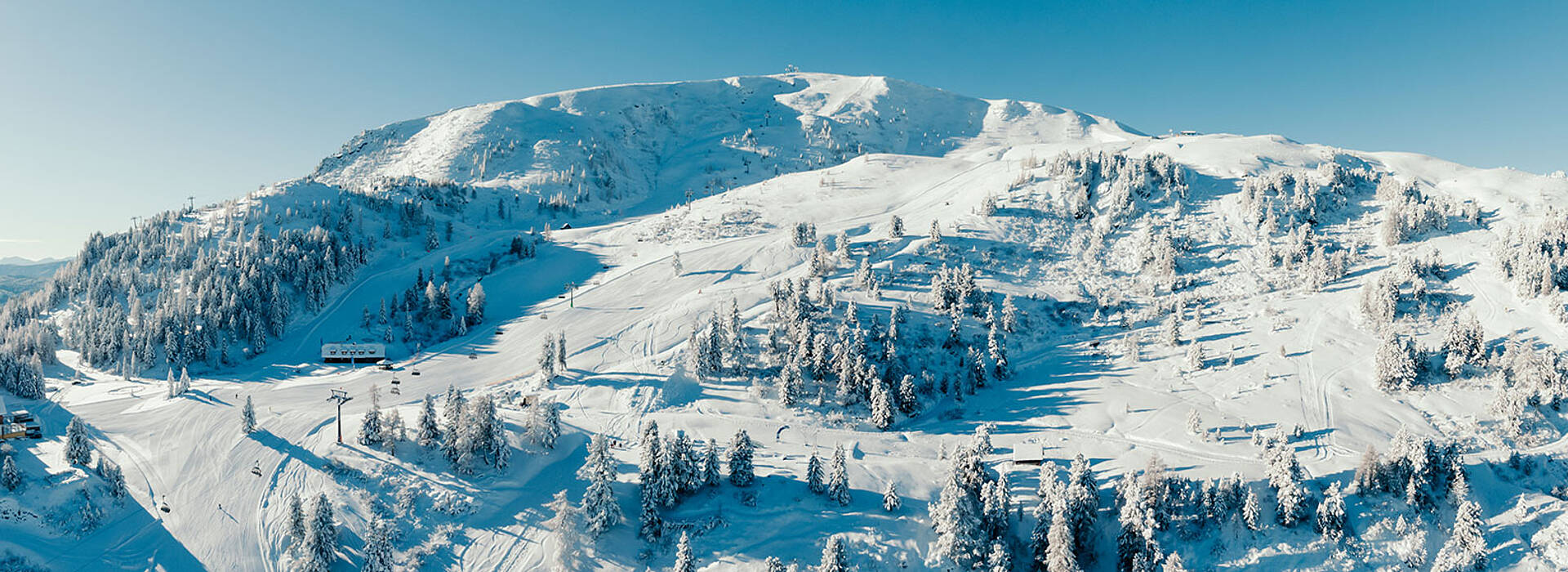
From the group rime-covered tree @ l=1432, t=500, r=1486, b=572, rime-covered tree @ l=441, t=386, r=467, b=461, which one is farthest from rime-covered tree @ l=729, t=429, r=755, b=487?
rime-covered tree @ l=1432, t=500, r=1486, b=572

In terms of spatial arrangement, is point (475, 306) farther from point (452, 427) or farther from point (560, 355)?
point (452, 427)

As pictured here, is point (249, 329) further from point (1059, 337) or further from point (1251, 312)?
point (1251, 312)

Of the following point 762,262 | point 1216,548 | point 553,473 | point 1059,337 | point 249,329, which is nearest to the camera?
point 1216,548

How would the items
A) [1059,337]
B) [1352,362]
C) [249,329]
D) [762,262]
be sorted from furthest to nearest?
[762,262]
[249,329]
[1059,337]
[1352,362]

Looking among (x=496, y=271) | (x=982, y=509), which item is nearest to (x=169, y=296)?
(x=496, y=271)

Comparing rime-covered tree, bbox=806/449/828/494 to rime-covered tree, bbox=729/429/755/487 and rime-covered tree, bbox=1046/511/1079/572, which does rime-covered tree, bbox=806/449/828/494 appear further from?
rime-covered tree, bbox=1046/511/1079/572

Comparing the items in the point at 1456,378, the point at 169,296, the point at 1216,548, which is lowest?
the point at 1216,548
